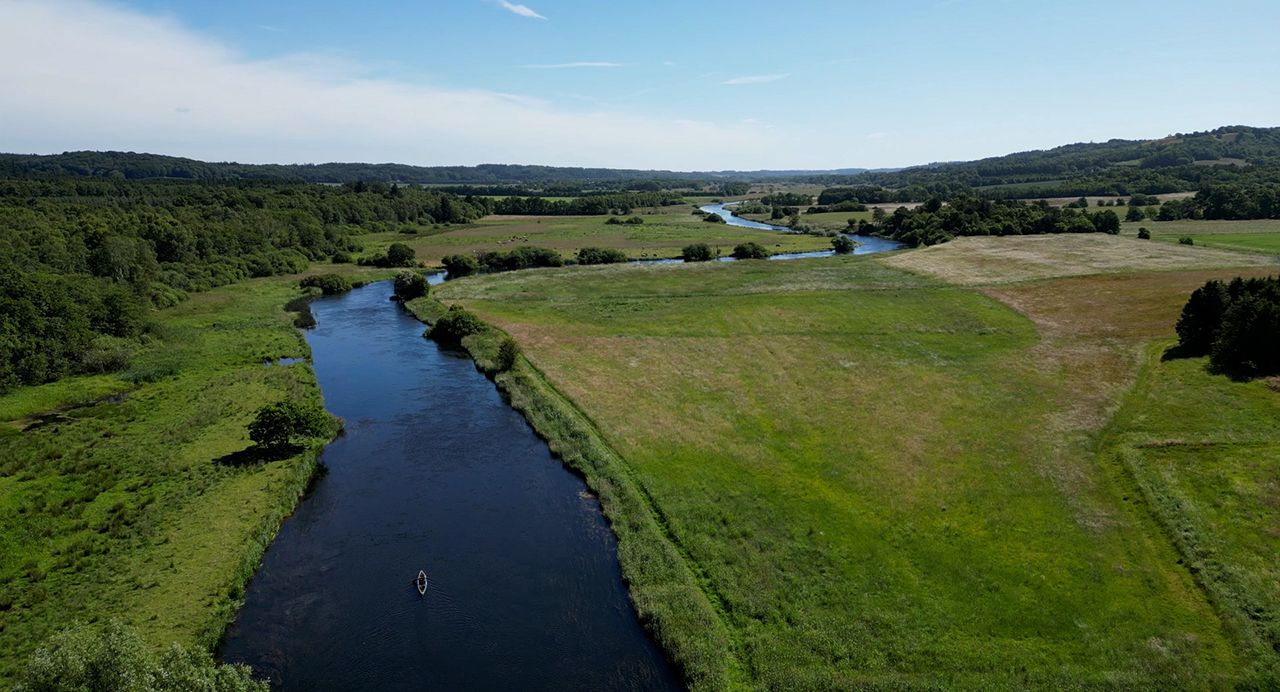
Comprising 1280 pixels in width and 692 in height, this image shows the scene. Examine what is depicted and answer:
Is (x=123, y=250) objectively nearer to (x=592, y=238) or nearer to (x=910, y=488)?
(x=592, y=238)

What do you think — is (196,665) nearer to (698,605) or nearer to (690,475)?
(698,605)

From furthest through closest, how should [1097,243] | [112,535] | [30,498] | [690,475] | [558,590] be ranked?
[1097,243] < [690,475] < [30,498] < [112,535] < [558,590]

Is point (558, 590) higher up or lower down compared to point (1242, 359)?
lower down

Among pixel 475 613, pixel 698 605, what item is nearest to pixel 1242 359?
pixel 698 605

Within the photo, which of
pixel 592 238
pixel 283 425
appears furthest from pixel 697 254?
pixel 283 425

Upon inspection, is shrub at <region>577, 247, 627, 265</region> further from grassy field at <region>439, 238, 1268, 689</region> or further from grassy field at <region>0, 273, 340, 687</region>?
grassy field at <region>0, 273, 340, 687</region>

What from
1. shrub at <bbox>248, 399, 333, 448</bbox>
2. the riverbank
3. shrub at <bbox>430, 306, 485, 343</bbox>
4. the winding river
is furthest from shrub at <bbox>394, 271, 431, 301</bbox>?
shrub at <bbox>248, 399, 333, 448</bbox>

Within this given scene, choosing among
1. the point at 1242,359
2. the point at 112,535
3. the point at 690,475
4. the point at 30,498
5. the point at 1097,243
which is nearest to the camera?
the point at 112,535
